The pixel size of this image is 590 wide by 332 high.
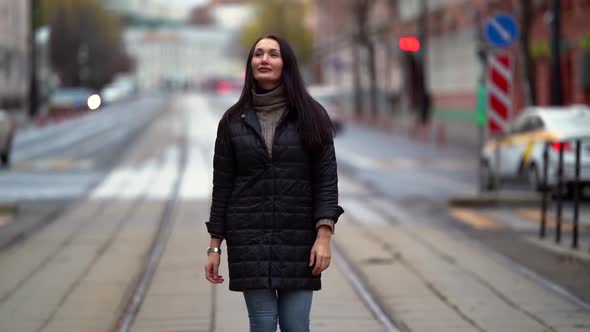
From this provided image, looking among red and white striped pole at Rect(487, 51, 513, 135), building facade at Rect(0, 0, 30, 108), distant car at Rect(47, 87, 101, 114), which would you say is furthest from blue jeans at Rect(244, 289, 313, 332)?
building facade at Rect(0, 0, 30, 108)

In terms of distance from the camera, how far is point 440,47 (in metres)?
63.2

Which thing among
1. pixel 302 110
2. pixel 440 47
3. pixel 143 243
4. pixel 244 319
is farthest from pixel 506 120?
pixel 440 47

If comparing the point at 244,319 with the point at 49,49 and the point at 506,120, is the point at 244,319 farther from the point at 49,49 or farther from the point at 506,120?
the point at 49,49

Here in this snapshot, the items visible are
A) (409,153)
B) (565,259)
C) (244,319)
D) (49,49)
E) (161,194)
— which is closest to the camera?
→ (244,319)

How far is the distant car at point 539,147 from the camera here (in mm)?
20750

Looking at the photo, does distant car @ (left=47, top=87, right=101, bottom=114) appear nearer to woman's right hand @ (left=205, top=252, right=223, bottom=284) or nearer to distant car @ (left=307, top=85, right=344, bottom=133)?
distant car @ (left=307, top=85, right=344, bottom=133)

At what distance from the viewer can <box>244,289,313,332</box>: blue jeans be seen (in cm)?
592

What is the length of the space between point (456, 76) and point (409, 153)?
22712 mm

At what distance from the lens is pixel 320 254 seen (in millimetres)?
5832

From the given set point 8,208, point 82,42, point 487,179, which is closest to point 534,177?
point 487,179

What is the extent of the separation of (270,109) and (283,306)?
2.84ft

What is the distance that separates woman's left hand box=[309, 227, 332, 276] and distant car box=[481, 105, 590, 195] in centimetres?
1510

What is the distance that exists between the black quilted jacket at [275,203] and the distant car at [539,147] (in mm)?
15059

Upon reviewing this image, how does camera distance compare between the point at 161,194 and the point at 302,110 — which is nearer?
the point at 302,110
